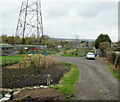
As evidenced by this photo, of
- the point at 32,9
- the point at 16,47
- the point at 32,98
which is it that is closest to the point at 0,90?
the point at 32,98

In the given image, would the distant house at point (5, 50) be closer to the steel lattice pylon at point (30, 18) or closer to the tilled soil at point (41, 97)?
the steel lattice pylon at point (30, 18)

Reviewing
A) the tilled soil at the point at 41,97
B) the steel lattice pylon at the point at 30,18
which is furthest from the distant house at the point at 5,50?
the tilled soil at the point at 41,97

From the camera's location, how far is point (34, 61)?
10969 mm

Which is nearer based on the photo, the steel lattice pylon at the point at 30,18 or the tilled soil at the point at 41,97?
the tilled soil at the point at 41,97

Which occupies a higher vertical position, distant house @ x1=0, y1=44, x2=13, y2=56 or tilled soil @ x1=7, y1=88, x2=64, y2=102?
distant house @ x1=0, y1=44, x2=13, y2=56

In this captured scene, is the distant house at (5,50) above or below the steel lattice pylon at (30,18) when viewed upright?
below

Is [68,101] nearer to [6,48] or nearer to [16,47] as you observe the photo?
[6,48]

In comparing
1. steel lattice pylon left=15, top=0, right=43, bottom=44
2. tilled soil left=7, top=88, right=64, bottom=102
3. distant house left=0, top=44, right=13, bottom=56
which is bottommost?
tilled soil left=7, top=88, right=64, bottom=102

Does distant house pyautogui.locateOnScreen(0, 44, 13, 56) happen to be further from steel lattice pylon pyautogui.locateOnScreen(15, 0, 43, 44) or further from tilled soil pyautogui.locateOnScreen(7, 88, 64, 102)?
tilled soil pyautogui.locateOnScreen(7, 88, 64, 102)

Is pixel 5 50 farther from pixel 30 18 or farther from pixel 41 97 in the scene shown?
pixel 41 97

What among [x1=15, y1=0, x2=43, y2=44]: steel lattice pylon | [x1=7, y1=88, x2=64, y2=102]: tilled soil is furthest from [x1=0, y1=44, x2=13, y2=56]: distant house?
[x1=7, y1=88, x2=64, y2=102]: tilled soil

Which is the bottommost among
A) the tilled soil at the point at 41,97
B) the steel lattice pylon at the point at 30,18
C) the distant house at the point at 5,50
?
the tilled soil at the point at 41,97

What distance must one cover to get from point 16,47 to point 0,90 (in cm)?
2364

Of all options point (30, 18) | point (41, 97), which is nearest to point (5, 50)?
point (30, 18)
